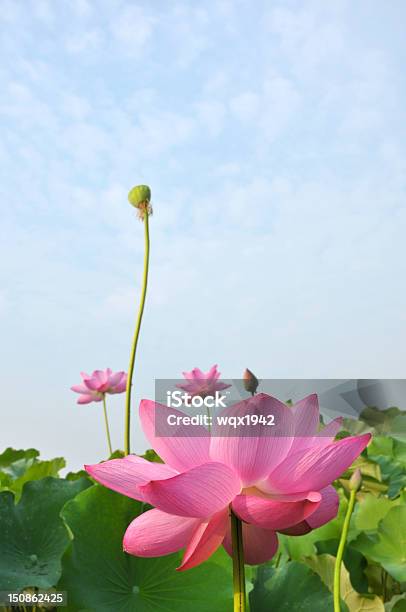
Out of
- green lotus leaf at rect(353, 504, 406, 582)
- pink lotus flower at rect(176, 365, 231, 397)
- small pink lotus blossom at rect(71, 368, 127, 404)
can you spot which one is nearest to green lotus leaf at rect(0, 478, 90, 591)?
green lotus leaf at rect(353, 504, 406, 582)

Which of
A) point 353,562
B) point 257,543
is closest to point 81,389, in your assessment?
point 353,562

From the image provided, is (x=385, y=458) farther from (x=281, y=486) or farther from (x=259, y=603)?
(x=281, y=486)

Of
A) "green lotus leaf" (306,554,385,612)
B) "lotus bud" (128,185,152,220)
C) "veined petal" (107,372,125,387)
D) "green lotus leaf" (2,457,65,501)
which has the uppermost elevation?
"veined petal" (107,372,125,387)

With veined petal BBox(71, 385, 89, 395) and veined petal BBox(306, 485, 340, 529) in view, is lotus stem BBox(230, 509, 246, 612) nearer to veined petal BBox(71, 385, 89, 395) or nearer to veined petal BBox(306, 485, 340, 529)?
veined petal BBox(306, 485, 340, 529)

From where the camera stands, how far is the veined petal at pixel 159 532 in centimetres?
49

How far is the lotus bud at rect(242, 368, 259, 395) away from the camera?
1.07 metres

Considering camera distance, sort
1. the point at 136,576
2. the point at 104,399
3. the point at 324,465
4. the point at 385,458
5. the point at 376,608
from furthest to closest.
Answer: the point at 104,399
the point at 385,458
the point at 376,608
the point at 136,576
the point at 324,465

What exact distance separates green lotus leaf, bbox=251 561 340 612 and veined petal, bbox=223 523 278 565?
0.93 feet

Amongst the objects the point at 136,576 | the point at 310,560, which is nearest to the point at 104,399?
the point at 310,560

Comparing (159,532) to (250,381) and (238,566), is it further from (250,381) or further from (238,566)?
(250,381)

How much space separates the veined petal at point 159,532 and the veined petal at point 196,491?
0.04 m

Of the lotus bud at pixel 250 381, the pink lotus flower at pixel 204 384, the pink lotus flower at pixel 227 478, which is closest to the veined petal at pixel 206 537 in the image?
the pink lotus flower at pixel 227 478

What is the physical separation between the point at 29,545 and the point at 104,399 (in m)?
1.84

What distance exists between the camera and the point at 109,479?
48cm
